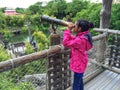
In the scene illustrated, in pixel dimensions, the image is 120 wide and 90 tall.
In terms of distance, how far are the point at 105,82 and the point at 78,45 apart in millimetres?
1193

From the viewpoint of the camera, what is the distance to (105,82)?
2.77 meters

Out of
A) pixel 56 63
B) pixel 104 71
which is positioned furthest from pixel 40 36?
pixel 56 63

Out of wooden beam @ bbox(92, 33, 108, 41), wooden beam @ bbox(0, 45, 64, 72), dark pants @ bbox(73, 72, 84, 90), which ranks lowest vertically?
dark pants @ bbox(73, 72, 84, 90)

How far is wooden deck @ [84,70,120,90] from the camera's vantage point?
2.62 meters

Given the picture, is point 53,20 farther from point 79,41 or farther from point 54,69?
point 54,69

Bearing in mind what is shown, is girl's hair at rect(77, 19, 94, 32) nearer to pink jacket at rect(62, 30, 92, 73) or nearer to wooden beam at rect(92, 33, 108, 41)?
pink jacket at rect(62, 30, 92, 73)

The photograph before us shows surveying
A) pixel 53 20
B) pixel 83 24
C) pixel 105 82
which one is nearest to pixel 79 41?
pixel 83 24

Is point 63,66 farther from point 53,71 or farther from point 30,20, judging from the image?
point 30,20

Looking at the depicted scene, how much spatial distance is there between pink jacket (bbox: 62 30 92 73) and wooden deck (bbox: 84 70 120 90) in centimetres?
76

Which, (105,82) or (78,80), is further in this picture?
(105,82)

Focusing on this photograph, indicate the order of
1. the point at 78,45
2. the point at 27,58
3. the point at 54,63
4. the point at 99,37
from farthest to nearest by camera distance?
the point at 99,37 < the point at 54,63 < the point at 78,45 < the point at 27,58

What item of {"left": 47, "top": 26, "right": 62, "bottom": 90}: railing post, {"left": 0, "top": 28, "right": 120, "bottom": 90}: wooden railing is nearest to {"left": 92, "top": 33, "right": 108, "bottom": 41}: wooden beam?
{"left": 0, "top": 28, "right": 120, "bottom": 90}: wooden railing

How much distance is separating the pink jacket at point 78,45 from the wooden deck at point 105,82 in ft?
2.48

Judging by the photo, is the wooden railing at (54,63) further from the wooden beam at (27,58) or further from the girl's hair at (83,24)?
the girl's hair at (83,24)
